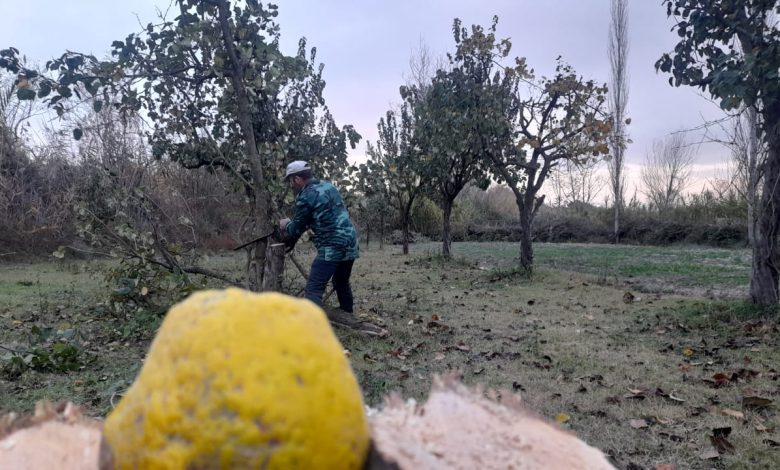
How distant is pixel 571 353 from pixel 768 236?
3384 mm

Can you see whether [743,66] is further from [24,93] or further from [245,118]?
[24,93]

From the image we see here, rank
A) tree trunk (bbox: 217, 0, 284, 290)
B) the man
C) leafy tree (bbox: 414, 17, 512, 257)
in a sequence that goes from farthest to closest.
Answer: leafy tree (bbox: 414, 17, 512, 257) < the man < tree trunk (bbox: 217, 0, 284, 290)

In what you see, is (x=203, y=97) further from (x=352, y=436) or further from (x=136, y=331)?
(x=352, y=436)

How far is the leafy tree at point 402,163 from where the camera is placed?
1747cm

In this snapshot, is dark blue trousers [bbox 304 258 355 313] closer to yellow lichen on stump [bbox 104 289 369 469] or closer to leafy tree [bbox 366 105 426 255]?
yellow lichen on stump [bbox 104 289 369 469]

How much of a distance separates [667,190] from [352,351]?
3132 cm

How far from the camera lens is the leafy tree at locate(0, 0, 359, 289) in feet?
15.7

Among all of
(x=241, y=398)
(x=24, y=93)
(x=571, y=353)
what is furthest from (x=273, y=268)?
(x=241, y=398)

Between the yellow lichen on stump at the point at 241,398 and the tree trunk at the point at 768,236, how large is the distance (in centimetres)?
731

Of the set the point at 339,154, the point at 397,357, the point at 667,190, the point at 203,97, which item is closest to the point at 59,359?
the point at 397,357

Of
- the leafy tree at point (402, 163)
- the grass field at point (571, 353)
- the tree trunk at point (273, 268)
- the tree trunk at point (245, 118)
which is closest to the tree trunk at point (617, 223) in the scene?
the leafy tree at point (402, 163)

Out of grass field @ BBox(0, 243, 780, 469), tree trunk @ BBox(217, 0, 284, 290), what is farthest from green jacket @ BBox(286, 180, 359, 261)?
grass field @ BBox(0, 243, 780, 469)

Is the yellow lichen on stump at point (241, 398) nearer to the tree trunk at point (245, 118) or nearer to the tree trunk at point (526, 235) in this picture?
the tree trunk at point (245, 118)

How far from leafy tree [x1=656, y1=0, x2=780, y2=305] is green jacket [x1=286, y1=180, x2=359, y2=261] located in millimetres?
4121
